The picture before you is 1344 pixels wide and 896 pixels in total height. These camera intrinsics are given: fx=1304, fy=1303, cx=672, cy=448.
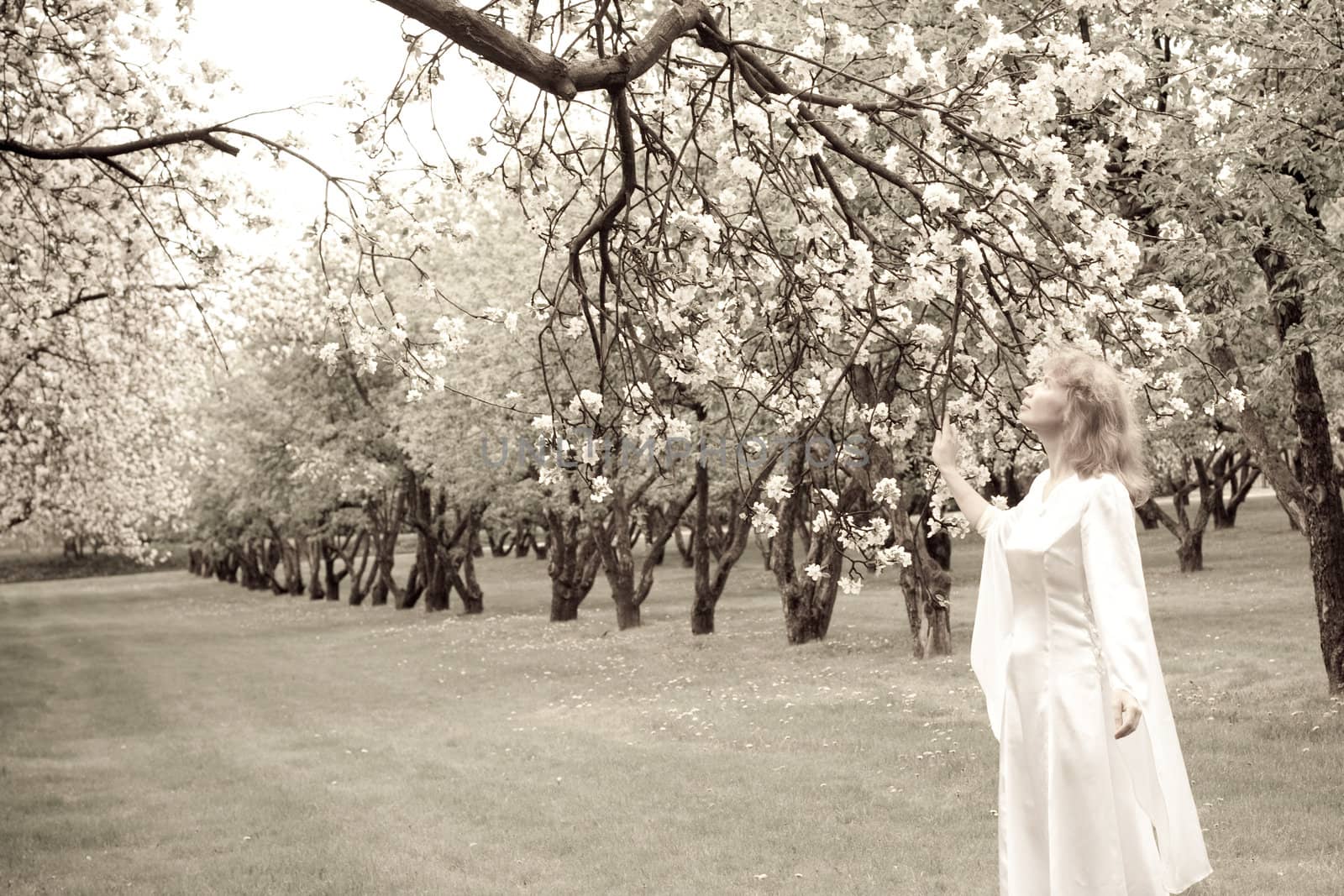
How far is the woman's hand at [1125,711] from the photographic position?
432 cm

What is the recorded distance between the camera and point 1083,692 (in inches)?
187

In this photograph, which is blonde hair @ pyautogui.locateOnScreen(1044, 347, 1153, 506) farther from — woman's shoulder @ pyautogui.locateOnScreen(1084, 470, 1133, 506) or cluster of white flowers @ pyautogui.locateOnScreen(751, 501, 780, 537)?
cluster of white flowers @ pyautogui.locateOnScreen(751, 501, 780, 537)


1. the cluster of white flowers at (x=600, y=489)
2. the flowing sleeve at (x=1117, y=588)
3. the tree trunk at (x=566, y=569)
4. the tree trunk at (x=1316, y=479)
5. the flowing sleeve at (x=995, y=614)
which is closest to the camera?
the flowing sleeve at (x=1117, y=588)

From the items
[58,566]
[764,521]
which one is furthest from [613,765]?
[58,566]

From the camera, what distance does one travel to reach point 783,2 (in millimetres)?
14523

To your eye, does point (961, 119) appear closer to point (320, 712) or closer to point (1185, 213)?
point (1185, 213)

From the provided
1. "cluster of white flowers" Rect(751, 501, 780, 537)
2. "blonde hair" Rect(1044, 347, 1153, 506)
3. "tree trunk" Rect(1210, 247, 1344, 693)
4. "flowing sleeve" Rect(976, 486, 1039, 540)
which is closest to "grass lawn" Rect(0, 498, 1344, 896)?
"tree trunk" Rect(1210, 247, 1344, 693)

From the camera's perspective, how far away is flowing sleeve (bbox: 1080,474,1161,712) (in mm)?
4469

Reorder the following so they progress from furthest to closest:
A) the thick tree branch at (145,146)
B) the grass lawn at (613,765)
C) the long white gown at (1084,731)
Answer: the grass lawn at (613,765)
the thick tree branch at (145,146)
the long white gown at (1084,731)

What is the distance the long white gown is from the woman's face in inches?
8.4

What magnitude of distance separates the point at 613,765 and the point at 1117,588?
897cm

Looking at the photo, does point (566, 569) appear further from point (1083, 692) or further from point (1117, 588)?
point (1117, 588)

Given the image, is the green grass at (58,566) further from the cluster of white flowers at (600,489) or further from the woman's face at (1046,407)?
the woman's face at (1046,407)

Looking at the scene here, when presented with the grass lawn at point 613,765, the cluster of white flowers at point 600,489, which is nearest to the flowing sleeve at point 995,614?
the cluster of white flowers at point 600,489
